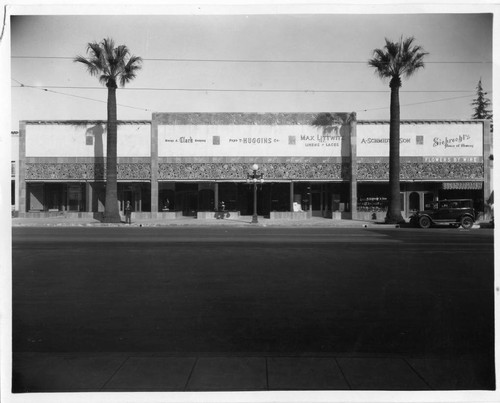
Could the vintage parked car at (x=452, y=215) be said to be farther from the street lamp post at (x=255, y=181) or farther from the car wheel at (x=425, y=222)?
the street lamp post at (x=255, y=181)

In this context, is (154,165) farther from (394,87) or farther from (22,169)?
(394,87)

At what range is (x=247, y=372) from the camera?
4.07 meters

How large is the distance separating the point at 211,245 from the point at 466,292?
788cm

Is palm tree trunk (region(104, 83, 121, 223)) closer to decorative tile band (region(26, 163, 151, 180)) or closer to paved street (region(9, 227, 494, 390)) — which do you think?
decorative tile band (region(26, 163, 151, 180))

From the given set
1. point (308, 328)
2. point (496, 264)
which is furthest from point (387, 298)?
point (496, 264)

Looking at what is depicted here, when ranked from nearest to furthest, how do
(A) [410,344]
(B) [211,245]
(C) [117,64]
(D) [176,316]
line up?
1. (A) [410,344]
2. (D) [176,316]
3. (B) [211,245]
4. (C) [117,64]

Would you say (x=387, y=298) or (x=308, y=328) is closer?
(x=308, y=328)

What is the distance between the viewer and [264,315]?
595cm

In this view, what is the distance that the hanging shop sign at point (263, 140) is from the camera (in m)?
31.0

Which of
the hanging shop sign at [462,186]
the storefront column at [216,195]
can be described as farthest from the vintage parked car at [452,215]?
the storefront column at [216,195]

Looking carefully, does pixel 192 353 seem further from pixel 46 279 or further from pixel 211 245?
pixel 211 245

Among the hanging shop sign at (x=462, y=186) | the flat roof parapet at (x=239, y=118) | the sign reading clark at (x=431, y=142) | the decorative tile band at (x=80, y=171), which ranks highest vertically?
the flat roof parapet at (x=239, y=118)

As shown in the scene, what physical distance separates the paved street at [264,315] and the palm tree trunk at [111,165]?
16.1 meters
